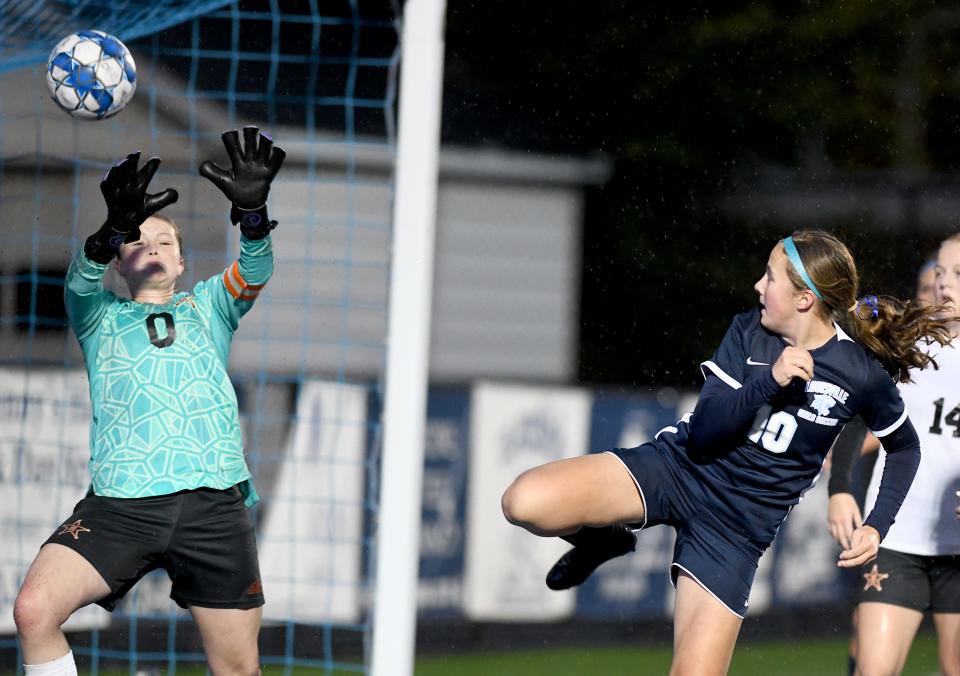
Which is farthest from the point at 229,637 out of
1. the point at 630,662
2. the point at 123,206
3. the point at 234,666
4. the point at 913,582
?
the point at 630,662

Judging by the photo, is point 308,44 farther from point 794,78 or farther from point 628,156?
point 794,78

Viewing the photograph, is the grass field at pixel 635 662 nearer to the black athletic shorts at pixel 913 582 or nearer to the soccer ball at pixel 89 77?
the black athletic shorts at pixel 913 582

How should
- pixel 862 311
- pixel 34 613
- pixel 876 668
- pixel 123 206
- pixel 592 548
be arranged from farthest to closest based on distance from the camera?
pixel 876 668
pixel 592 548
pixel 862 311
pixel 123 206
pixel 34 613

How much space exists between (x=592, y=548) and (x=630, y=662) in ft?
10.2

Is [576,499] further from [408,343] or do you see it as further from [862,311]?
[408,343]

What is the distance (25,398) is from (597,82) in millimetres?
5362

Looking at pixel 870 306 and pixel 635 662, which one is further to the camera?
pixel 635 662

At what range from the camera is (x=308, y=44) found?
780 cm

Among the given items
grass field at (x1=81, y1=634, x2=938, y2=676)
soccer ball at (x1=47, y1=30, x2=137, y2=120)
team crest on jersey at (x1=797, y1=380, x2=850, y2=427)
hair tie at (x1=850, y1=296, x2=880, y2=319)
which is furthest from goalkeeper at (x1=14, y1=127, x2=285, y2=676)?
grass field at (x1=81, y1=634, x2=938, y2=676)

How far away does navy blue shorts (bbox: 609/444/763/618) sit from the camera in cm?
372

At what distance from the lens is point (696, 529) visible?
379 centimetres

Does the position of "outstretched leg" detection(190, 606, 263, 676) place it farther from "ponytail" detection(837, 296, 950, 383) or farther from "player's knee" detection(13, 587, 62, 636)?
"ponytail" detection(837, 296, 950, 383)

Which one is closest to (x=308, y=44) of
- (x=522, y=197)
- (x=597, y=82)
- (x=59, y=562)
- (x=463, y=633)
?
(x=522, y=197)

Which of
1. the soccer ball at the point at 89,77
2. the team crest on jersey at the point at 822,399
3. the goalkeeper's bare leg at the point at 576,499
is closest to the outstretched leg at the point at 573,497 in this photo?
the goalkeeper's bare leg at the point at 576,499
